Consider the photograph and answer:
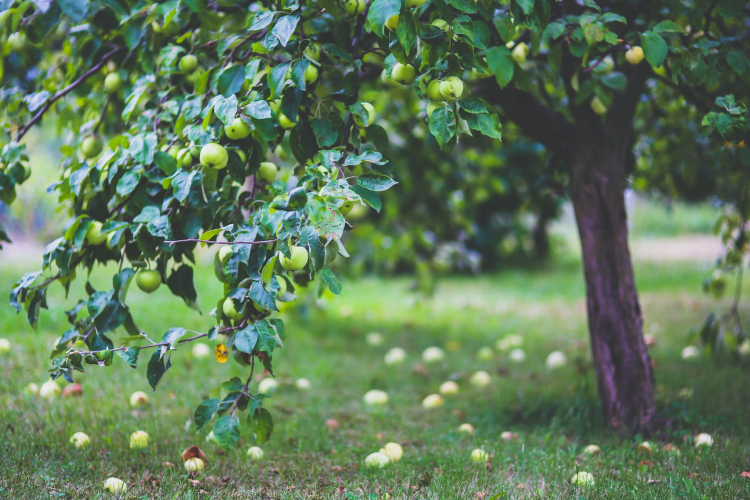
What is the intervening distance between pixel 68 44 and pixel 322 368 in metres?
2.05

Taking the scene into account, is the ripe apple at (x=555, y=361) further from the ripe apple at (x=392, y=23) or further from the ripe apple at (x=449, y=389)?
the ripe apple at (x=392, y=23)

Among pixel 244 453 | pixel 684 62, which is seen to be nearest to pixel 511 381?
pixel 244 453

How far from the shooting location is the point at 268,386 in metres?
2.79

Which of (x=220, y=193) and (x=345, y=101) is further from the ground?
(x=345, y=101)

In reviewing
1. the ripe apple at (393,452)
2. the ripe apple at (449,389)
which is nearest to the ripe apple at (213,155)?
the ripe apple at (393,452)

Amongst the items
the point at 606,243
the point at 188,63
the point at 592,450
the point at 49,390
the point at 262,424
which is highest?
the point at 188,63

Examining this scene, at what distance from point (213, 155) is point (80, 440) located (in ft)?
3.81

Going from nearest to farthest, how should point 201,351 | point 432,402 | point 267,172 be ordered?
point 267,172 < point 432,402 < point 201,351

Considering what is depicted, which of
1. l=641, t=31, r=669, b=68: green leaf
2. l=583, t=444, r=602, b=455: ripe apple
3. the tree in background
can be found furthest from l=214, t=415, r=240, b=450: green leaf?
l=641, t=31, r=669, b=68: green leaf

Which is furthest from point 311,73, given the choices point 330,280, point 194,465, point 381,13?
point 194,465

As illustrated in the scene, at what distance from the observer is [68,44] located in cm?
198

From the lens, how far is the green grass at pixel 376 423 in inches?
65.2

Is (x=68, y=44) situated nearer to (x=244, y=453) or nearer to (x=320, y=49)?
(x=320, y=49)

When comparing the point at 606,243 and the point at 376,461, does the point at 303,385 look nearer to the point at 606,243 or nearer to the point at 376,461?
the point at 376,461
